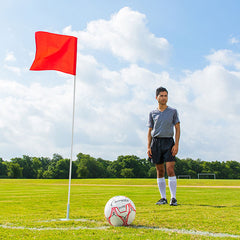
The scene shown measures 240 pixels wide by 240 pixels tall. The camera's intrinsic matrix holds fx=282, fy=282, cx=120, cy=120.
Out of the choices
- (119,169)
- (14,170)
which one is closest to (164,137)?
(119,169)

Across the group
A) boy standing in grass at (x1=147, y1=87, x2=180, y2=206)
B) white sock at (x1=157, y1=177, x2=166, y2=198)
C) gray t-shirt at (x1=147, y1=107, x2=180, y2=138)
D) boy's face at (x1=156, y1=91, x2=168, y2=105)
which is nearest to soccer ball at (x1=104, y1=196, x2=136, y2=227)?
boy standing in grass at (x1=147, y1=87, x2=180, y2=206)

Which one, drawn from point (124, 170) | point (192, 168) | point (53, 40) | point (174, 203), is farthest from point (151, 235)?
point (192, 168)

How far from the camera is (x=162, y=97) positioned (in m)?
7.18

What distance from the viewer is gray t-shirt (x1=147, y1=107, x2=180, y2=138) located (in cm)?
710

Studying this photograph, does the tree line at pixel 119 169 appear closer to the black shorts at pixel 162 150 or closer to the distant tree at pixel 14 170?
the distant tree at pixel 14 170

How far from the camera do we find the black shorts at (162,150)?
699 cm

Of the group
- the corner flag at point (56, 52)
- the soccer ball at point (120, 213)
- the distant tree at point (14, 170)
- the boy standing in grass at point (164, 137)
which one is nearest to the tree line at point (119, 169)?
the distant tree at point (14, 170)

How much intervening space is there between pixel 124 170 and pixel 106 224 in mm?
97234

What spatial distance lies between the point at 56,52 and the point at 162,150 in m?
3.46

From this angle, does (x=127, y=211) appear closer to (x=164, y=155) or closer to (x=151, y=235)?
(x=151, y=235)

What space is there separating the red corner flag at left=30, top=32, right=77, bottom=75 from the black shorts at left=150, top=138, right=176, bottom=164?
2724 millimetres

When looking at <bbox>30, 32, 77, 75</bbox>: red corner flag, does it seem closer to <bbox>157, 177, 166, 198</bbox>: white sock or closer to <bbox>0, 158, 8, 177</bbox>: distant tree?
<bbox>157, 177, 166, 198</bbox>: white sock

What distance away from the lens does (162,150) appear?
23.3 ft

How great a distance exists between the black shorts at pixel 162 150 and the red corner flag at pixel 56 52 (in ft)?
8.94
